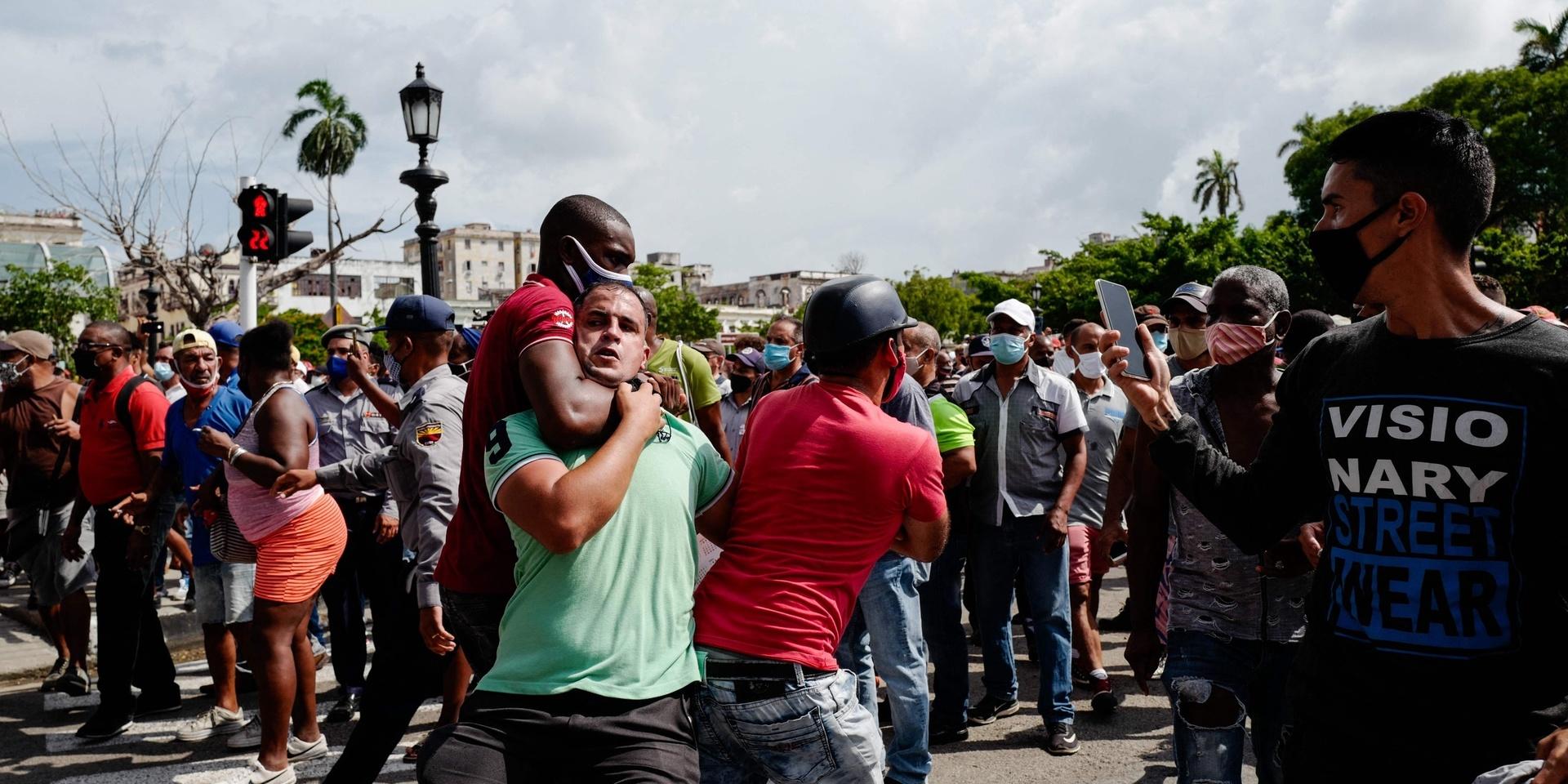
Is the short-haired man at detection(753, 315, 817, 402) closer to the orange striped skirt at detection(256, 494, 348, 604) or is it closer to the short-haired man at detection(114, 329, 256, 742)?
the orange striped skirt at detection(256, 494, 348, 604)

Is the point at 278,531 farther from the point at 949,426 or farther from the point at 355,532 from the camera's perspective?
the point at 949,426

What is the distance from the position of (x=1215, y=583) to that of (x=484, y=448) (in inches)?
95.8

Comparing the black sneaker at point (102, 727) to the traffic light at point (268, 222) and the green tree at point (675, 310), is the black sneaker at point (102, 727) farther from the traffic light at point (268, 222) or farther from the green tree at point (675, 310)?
the green tree at point (675, 310)

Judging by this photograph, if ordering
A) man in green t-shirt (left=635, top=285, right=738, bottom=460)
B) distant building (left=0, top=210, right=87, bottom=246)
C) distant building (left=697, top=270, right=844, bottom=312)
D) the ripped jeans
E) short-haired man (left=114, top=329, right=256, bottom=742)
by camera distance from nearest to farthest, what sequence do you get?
the ripped jeans
man in green t-shirt (left=635, top=285, right=738, bottom=460)
short-haired man (left=114, top=329, right=256, bottom=742)
distant building (left=0, top=210, right=87, bottom=246)
distant building (left=697, top=270, right=844, bottom=312)

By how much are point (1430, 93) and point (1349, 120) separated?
9.23 ft

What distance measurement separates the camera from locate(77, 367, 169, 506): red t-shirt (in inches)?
257

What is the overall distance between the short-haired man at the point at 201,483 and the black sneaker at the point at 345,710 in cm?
46

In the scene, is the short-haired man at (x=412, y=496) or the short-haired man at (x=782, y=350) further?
the short-haired man at (x=782, y=350)

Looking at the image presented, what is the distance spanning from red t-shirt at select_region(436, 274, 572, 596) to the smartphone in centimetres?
130

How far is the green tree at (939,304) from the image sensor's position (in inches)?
3081

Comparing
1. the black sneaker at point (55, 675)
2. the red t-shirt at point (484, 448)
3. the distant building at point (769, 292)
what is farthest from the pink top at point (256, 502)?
the distant building at point (769, 292)

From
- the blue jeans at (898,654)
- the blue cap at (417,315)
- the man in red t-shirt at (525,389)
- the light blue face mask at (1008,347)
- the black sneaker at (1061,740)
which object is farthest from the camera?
the light blue face mask at (1008,347)

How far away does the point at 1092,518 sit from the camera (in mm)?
7535

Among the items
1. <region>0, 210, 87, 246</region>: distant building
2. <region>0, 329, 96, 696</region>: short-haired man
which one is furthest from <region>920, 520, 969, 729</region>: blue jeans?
<region>0, 210, 87, 246</region>: distant building
